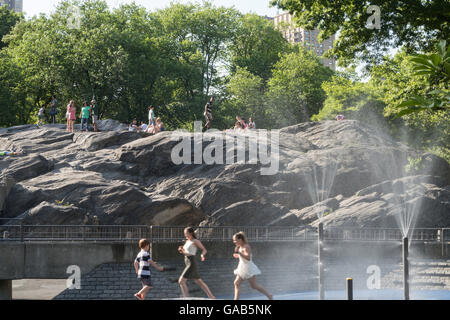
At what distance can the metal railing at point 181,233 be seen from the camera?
69.7 ft

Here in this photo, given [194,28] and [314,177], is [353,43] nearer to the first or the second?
[314,177]

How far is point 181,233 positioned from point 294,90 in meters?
50.2

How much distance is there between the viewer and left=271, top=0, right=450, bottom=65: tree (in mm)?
24203

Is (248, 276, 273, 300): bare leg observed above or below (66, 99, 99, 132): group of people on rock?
below

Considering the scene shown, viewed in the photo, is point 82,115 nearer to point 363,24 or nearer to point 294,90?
point 363,24

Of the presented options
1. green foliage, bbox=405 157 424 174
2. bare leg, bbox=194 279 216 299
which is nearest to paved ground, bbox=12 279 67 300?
bare leg, bbox=194 279 216 299

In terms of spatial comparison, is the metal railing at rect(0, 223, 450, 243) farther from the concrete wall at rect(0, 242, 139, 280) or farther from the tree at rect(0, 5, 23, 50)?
the tree at rect(0, 5, 23, 50)

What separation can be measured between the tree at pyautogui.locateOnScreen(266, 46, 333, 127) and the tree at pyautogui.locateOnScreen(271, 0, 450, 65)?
3956cm

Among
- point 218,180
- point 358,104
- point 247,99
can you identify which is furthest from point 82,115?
point 247,99

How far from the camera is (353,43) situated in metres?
26.0

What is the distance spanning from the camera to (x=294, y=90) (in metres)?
70.8

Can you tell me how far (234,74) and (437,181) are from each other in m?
44.1

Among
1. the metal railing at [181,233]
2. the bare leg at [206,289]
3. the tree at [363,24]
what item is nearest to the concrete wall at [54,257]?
the metal railing at [181,233]
